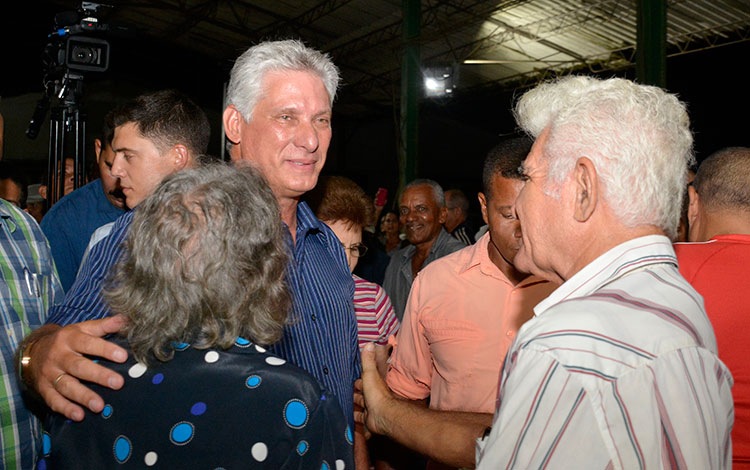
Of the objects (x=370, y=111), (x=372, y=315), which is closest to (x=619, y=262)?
(x=372, y=315)

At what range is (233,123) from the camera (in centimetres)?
187

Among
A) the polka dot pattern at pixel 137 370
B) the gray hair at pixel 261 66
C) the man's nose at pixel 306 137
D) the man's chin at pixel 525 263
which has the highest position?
the gray hair at pixel 261 66

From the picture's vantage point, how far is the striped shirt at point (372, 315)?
256 cm

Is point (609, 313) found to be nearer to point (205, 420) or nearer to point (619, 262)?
point (619, 262)

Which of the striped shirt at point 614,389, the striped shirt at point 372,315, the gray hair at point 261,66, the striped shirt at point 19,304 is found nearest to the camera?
A: the striped shirt at point 614,389

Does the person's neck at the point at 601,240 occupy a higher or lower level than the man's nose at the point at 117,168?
lower

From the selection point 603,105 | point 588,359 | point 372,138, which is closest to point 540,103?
point 603,105

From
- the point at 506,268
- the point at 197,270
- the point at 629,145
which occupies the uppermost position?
the point at 629,145

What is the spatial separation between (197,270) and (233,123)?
880 mm

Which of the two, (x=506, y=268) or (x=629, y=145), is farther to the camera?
(x=506, y=268)

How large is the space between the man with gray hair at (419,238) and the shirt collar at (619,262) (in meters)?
3.31

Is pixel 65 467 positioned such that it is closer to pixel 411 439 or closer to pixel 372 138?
pixel 411 439

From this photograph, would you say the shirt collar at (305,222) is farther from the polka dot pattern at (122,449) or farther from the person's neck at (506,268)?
the polka dot pattern at (122,449)

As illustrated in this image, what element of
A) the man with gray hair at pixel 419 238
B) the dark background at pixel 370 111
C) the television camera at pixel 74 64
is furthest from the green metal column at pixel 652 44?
the television camera at pixel 74 64
